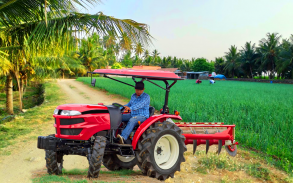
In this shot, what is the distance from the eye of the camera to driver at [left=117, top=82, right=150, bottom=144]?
13.1 ft

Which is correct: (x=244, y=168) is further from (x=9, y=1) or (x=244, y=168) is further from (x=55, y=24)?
(x=9, y=1)

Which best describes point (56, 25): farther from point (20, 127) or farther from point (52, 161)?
point (52, 161)

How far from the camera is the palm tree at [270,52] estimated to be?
50.6 m

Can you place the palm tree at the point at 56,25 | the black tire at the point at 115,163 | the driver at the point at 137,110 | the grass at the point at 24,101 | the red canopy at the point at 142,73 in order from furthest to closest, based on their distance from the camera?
the grass at the point at 24,101 → the palm tree at the point at 56,25 → the black tire at the point at 115,163 → the driver at the point at 137,110 → the red canopy at the point at 142,73

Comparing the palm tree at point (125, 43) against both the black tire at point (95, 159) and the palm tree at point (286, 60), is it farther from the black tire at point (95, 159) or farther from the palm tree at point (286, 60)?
the palm tree at point (286, 60)

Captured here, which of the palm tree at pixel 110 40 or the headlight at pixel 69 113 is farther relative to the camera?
the palm tree at pixel 110 40

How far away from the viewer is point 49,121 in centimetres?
952

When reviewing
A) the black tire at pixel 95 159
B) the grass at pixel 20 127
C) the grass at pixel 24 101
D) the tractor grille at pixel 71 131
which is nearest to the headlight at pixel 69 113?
the tractor grille at pixel 71 131

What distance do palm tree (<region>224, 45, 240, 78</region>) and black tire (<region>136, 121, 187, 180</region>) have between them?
60761 millimetres

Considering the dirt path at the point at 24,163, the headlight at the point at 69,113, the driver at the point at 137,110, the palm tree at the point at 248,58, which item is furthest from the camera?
the palm tree at the point at 248,58

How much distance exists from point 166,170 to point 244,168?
1783 millimetres

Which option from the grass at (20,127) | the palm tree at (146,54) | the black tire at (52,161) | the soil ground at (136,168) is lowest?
the grass at (20,127)

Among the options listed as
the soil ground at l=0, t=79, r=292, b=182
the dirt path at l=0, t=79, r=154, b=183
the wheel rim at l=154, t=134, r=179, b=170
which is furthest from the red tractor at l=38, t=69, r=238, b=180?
the dirt path at l=0, t=79, r=154, b=183

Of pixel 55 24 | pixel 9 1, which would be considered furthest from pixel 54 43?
pixel 9 1
